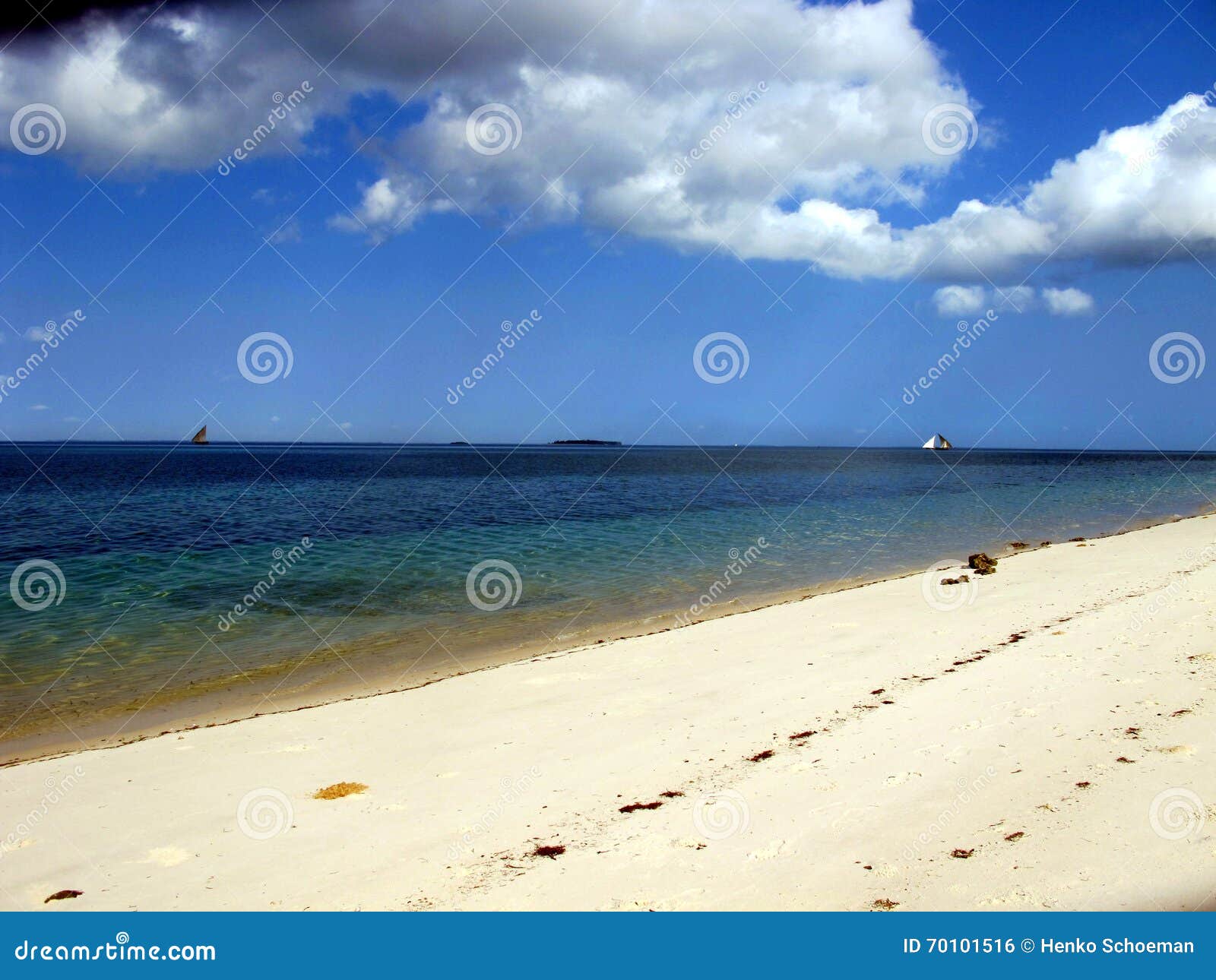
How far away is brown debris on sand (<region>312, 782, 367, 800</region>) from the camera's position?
22.5 ft

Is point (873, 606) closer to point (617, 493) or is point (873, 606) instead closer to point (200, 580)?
point (200, 580)

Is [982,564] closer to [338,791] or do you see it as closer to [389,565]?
[389,565]

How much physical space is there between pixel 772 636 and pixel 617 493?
37.2 meters

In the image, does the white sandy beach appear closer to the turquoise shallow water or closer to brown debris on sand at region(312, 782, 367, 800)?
brown debris on sand at region(312, 782, 367, 800)

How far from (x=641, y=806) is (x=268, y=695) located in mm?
6772

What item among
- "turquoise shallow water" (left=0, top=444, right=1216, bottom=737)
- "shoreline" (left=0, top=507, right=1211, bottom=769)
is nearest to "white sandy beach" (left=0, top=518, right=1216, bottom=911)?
"shoreline" (left=0, top=507, right=1211, bottom=769)

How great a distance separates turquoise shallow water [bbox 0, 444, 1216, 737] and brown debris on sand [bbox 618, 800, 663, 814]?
6010 millimetres

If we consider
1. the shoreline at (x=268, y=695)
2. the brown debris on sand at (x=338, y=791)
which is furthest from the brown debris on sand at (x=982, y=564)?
the brown debris on sand at (x=338, y=791)

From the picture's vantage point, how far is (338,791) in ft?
22.9

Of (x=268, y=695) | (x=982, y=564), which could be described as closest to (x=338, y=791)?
(x=268, y=695)

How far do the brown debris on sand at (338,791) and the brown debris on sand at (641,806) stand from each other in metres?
2.48

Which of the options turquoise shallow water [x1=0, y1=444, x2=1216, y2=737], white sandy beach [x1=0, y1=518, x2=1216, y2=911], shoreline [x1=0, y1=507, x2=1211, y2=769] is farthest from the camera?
turquoise shallow water [x1=0, y1=444, x2=1216, y2=737]

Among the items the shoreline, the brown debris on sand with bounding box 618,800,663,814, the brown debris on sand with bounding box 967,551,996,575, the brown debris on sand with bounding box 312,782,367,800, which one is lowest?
the brown debris on sand with bounding box 618,800,663,814

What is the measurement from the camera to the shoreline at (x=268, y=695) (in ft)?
30.1
